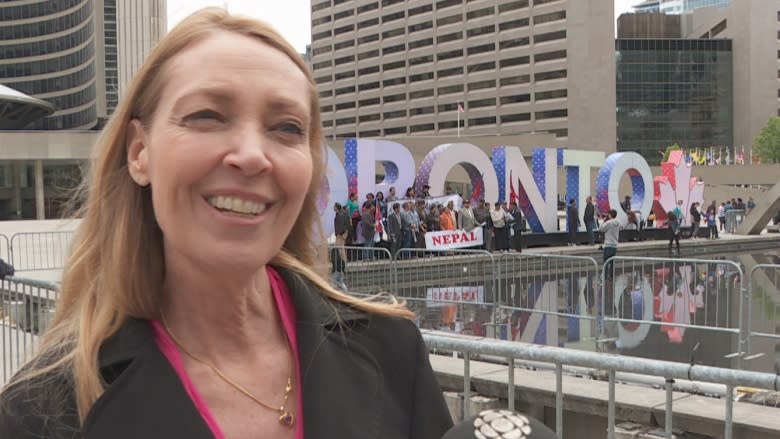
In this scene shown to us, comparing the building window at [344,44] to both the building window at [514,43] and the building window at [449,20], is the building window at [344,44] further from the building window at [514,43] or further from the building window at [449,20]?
the building window at [514,43]

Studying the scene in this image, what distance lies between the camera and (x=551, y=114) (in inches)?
3580

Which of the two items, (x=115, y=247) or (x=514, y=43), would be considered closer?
(x=115, y=247)

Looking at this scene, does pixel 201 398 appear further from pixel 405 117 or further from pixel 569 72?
pixel 405 117

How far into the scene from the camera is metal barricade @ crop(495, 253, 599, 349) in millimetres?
10375

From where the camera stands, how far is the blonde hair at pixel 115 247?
1416 millimetres

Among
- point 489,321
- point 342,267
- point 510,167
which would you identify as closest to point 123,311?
point 489,321

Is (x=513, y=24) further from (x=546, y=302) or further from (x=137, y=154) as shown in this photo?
(x=137, y=154)

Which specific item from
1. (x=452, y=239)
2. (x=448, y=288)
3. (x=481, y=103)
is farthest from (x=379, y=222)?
(x=481, y=103)

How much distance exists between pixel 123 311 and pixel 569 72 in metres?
91.5

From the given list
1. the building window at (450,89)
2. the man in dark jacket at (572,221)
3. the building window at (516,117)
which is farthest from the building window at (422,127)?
the man in dark jacket at (572,221)

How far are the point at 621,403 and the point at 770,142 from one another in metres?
99.6

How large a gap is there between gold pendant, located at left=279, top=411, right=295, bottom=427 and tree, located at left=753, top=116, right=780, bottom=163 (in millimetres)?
101407

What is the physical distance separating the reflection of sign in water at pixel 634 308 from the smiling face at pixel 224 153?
29.1 feet

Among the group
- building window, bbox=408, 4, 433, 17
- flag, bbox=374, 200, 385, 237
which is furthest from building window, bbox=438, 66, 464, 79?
flag, bbox=374, 200, 385, 237
